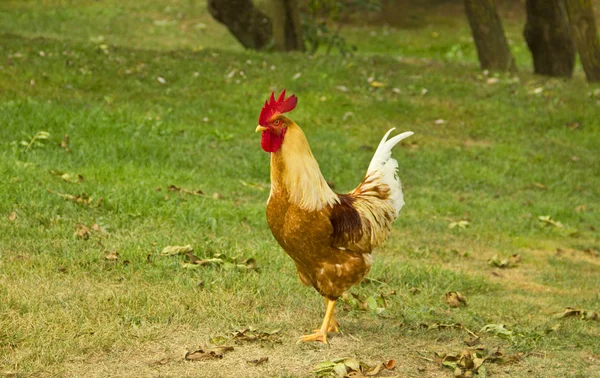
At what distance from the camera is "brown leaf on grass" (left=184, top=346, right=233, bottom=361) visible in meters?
5.10

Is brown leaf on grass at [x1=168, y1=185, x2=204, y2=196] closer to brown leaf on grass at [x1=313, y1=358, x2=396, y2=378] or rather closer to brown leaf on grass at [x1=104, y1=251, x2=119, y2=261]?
brown leaf on grass at [x1=104, y1=251, x2=119, y2=261]

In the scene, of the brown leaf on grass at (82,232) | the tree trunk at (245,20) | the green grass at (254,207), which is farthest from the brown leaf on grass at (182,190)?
the tree trunk at (245,20)

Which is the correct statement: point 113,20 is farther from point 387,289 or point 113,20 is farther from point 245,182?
point 387,289

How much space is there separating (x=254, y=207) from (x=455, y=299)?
9.06 feet

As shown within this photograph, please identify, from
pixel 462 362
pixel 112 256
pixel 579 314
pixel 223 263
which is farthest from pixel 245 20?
pixel 462 362

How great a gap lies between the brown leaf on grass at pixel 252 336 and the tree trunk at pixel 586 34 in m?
11.0

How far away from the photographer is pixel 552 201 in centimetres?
1095

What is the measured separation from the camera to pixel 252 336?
546 cm

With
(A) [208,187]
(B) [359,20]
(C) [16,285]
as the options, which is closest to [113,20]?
(B) [359,20]

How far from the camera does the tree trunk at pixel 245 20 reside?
18125 mm

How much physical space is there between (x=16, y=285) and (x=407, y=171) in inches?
257

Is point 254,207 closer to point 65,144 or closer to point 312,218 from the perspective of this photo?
point 65,144

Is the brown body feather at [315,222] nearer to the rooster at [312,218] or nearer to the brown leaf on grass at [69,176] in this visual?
the rooster at [312,218]

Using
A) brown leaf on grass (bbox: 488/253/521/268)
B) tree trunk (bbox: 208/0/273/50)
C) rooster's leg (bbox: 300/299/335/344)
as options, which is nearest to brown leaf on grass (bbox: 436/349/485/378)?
rooster's leg (bbox: 300/299/335/344)
